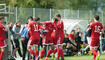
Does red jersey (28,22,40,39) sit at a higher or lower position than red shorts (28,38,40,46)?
higher

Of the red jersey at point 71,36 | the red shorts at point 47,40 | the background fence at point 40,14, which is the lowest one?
the red jersey at point 71,36

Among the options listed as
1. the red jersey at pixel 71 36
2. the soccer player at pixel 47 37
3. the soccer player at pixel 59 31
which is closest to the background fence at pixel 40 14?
the red jersey at pixel 71 36

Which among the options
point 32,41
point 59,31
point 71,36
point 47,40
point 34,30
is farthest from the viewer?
point 71,36

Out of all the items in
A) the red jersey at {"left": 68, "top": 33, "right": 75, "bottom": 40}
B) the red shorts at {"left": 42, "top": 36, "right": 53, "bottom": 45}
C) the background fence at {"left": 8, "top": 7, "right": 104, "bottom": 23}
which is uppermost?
the background fence at {"left": 8, "top": 7, "right": 104, "bottom": 23}

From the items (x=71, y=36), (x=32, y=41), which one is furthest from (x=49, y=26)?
(x=71, y=36)

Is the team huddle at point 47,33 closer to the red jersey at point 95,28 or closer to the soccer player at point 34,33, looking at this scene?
the soccer player at point 34,33

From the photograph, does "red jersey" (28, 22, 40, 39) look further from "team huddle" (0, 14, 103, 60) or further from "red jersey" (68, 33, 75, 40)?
"red jersey" (68, 33, 75, 40)

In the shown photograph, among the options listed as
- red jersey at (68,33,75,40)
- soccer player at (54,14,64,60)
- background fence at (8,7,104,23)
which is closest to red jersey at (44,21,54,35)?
soccer player at (54,14,64,60)

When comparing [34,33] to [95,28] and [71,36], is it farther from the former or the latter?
[71,36]

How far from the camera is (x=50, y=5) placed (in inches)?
1745

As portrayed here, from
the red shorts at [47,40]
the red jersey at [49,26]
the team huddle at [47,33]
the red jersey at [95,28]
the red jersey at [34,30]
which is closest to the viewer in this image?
the red jersey at [34,30]

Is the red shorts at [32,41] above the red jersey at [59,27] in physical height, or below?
below

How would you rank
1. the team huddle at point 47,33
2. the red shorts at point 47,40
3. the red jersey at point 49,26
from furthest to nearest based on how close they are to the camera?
the red shorts at point 47,40 → the red jersey at point 49,26 → the team huddle at point 47,33

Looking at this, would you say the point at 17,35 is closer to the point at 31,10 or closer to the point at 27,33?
the point at 27,33
